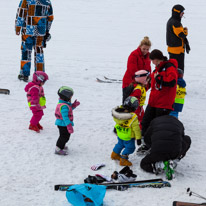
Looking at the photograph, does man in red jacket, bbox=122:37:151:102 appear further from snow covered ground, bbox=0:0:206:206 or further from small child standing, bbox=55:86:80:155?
small child standing, bbox=55:86:80:155

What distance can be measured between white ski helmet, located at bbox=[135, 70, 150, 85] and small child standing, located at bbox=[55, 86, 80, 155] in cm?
128

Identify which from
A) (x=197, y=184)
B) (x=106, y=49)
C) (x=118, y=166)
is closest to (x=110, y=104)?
(x=118, y=166)

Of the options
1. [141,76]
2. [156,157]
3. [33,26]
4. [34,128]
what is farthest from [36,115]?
[33,26]

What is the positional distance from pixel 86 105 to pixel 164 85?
2854 mm

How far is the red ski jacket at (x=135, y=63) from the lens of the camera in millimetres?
7113

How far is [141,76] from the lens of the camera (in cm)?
673

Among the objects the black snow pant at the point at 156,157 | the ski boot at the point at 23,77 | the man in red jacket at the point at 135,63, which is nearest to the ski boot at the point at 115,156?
the black snow pant at the point at 156,157

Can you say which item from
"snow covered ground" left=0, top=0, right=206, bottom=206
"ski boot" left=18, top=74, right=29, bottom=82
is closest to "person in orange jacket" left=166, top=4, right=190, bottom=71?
"snow covered ground" left=0, top=0, right=206, bottom=206

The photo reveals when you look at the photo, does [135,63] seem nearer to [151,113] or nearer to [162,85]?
[162,85]

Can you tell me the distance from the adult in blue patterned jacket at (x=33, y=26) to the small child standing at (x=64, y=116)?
12.9 feet

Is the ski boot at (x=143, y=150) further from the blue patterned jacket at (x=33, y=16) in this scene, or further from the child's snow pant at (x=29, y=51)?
the blue patterned jacket at (x=33, y=16)

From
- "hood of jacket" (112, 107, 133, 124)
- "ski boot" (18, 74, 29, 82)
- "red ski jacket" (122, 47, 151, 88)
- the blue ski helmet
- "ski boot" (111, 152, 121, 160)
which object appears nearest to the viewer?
"hood of jacket" (112, 107, 133, 124)

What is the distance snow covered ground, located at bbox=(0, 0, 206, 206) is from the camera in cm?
543

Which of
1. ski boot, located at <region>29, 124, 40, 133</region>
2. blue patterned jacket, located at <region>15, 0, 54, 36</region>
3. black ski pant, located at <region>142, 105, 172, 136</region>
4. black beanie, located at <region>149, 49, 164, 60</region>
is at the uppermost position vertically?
blue patterned jacket, located at <region>15, 0, 54, 36</region>
